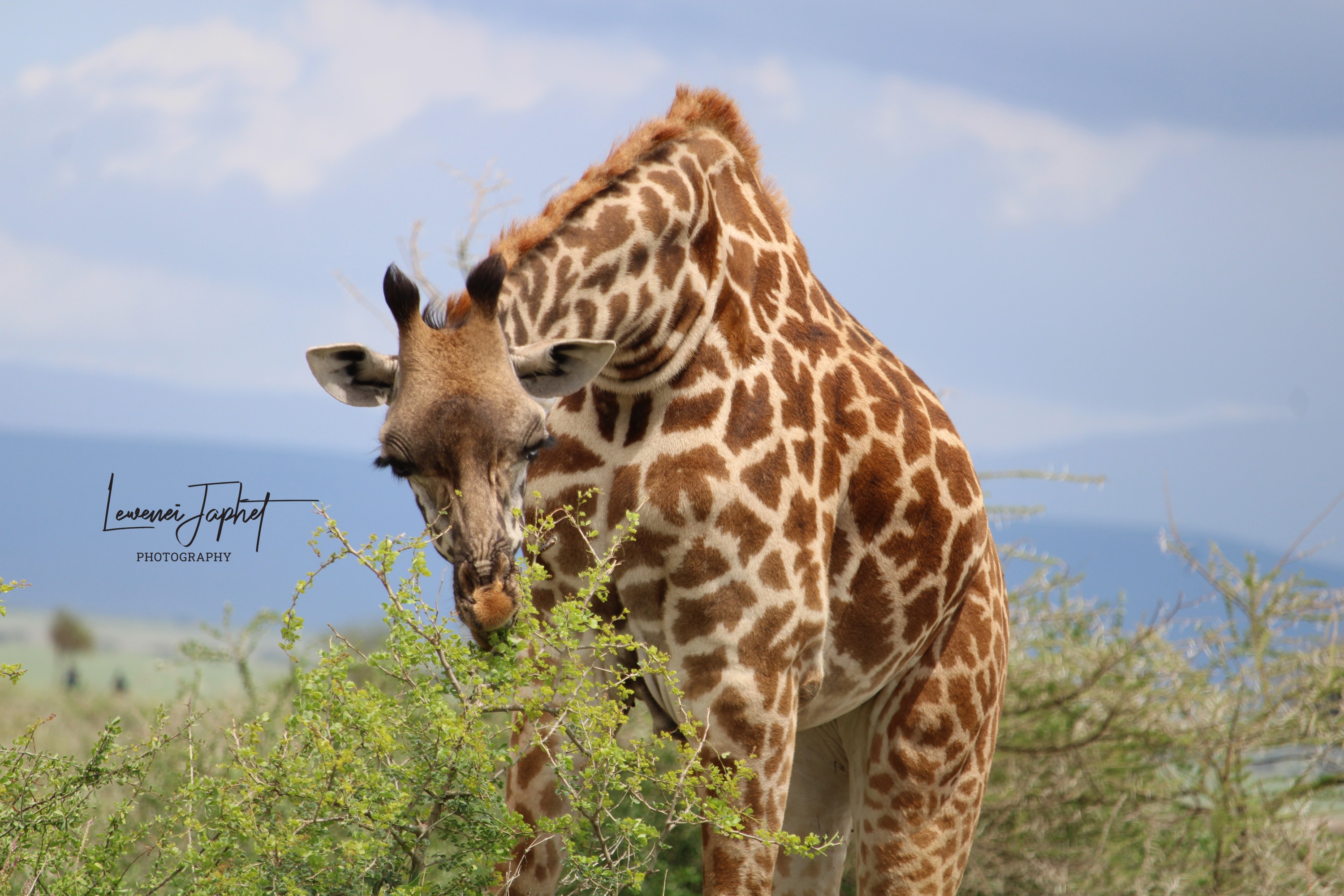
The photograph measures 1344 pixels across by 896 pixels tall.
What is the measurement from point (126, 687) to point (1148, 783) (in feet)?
28.3

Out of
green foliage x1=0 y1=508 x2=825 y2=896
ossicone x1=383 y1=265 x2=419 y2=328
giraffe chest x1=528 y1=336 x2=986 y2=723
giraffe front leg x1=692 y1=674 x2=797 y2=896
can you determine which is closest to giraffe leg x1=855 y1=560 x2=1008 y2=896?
giraffe chest x1=528 y1=336 x2=986 y2=723

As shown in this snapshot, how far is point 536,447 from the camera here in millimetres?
3432

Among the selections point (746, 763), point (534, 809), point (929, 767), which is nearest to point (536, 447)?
point (746, 763)

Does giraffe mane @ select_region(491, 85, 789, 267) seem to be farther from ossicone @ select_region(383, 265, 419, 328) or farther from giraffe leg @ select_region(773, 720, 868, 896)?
giraffe leg @ select_region(773, 720, 868, 896)

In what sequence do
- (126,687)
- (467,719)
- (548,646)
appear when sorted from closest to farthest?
1. (467,719)
2. (548,646)
3. (126,687)

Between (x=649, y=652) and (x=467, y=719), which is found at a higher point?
(x=649, y=652)

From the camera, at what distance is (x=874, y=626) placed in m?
4.36

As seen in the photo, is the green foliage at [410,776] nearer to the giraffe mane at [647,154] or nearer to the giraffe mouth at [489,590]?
the giraffe mouth at [489,590]

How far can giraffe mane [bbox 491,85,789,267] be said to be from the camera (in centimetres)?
380

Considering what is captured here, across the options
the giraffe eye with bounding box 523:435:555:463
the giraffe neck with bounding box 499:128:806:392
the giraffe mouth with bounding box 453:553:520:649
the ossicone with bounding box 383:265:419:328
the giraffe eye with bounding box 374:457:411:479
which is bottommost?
the giraffe mouth with bounding box 453:553:520:649

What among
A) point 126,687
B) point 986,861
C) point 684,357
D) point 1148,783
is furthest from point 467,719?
point 126,687

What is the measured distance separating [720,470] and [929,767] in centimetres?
161

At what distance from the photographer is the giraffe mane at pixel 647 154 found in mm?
3801

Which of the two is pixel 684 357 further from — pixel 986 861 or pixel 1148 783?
pixel 1148 783
